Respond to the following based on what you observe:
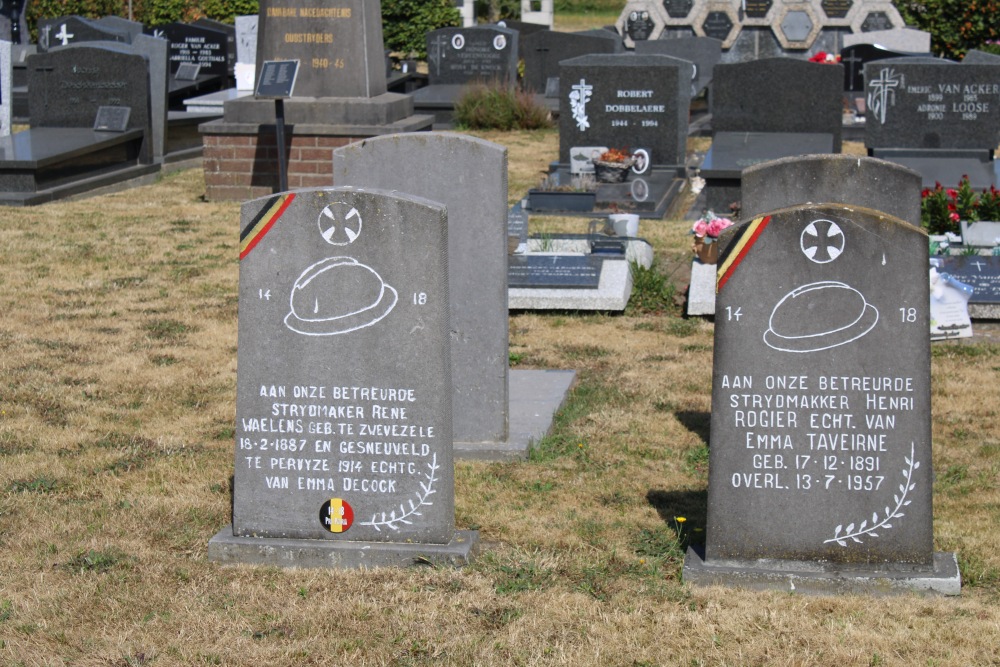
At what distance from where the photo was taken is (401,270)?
4.68 m

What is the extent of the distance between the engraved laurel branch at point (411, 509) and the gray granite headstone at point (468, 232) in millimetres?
1521

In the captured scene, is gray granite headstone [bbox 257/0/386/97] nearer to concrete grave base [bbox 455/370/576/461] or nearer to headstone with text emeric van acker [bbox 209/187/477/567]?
concrete grave base [bbox 455/370/576/461]

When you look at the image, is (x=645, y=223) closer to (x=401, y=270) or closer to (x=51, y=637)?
(x=401, y=270)

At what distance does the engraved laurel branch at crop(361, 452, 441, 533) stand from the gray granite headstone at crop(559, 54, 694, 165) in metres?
10.1

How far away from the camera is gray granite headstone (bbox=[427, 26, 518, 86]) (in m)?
22.0

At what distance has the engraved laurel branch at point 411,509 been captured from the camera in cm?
477

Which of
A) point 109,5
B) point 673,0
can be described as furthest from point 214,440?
point 109,5

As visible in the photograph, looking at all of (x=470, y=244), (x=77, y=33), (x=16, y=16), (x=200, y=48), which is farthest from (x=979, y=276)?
(x=16, y=16)

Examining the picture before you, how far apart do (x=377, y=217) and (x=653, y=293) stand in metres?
5.10

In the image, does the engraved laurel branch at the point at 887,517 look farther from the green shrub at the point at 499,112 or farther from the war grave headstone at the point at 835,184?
the green shrub at the point at 499,112

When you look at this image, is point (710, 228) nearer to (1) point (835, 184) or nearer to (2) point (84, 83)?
(1) point (835, 184)

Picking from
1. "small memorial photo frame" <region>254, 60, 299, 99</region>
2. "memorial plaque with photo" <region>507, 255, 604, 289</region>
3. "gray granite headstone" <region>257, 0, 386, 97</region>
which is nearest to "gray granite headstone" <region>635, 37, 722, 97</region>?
"gray granite headstone" <region>257, 0, 386, 97</region>

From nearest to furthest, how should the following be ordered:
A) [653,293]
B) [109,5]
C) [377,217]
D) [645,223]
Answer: [377,217] < [653,293] < [645,223] < [109,5]

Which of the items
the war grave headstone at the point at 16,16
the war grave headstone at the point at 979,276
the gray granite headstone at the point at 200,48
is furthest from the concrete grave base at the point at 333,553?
the war grave headstone at the point at 16,16
